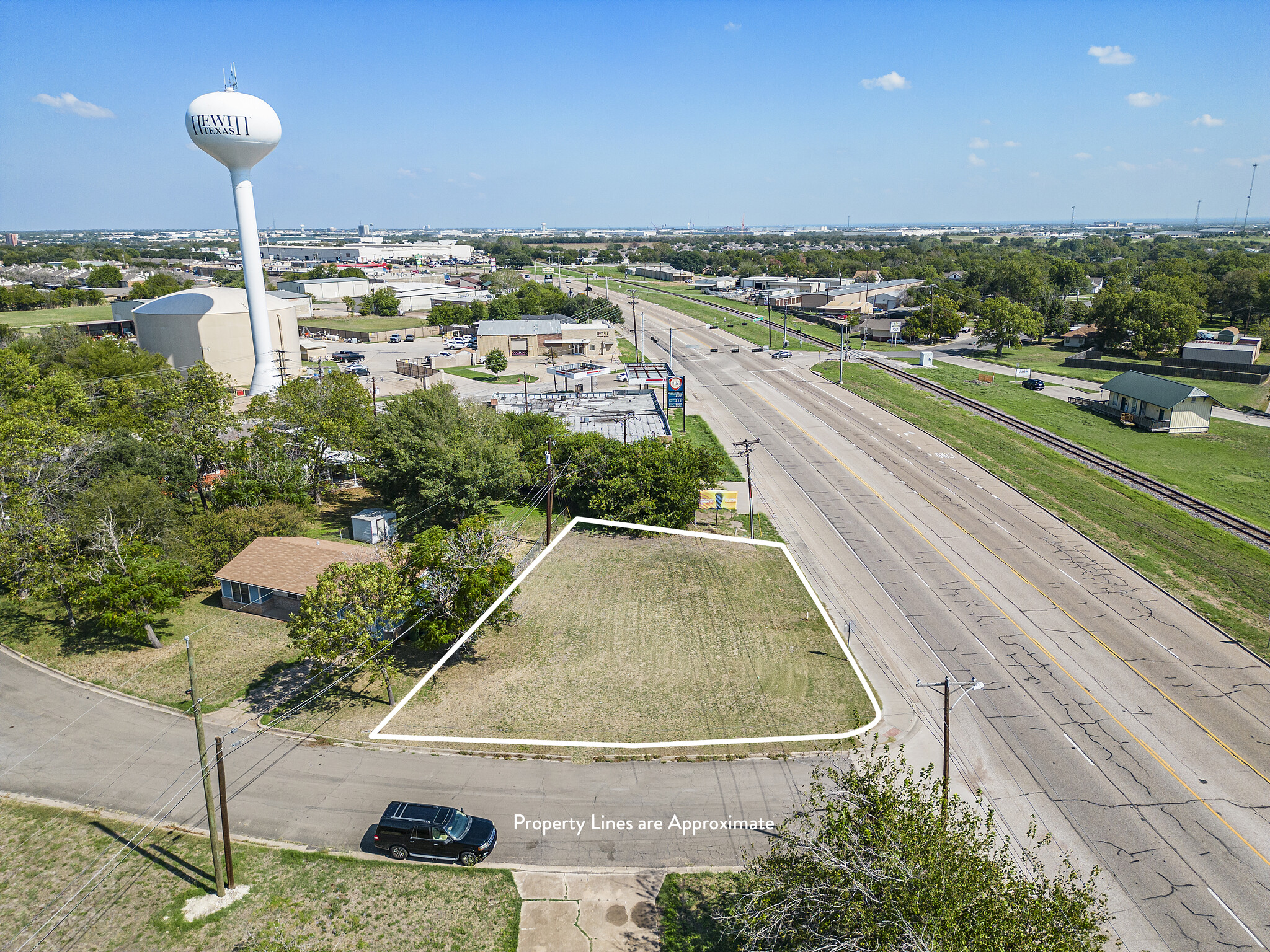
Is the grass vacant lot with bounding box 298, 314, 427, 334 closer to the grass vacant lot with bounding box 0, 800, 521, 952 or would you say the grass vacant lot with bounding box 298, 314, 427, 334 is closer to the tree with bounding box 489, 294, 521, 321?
the tree with bounding box 489, 294, 521, 321

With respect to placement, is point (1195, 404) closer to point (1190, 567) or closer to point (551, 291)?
point (1190, 567)

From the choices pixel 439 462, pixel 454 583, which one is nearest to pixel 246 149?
pixel 439 462

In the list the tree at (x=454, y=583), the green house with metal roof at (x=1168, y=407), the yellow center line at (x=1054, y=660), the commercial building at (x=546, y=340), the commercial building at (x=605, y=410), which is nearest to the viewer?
the yellow center line at (x=1054, y=660)

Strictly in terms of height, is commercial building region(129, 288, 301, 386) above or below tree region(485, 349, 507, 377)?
above

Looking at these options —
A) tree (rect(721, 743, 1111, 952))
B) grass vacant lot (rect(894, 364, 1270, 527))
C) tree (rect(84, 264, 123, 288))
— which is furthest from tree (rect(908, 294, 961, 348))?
tree (rect(84, 264, 123, 288))

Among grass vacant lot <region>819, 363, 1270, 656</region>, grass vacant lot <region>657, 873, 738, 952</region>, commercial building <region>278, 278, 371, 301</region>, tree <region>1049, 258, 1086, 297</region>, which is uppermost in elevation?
tree <region>1049, 258, 1086, 297</region>

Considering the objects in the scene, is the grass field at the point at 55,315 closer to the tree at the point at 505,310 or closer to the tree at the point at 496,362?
the tree at the point at 505,310

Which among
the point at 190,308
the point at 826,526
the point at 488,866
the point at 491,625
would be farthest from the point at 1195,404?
the point at 190,308

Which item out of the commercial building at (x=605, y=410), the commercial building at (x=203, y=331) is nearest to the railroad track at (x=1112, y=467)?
the commercial building at (x=605, y=410)
